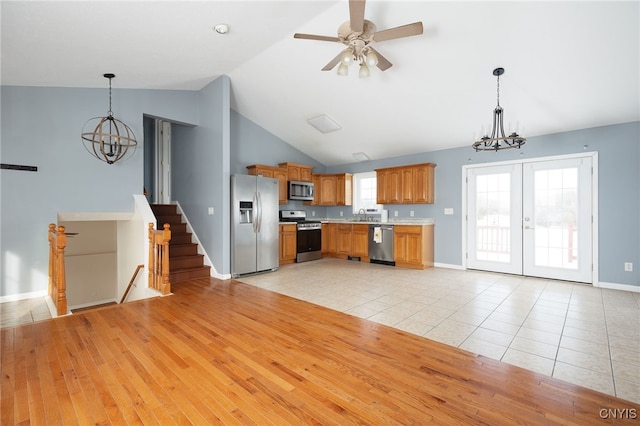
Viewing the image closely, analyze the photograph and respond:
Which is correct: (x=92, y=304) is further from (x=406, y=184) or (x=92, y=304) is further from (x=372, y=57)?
(x=372, y=57)

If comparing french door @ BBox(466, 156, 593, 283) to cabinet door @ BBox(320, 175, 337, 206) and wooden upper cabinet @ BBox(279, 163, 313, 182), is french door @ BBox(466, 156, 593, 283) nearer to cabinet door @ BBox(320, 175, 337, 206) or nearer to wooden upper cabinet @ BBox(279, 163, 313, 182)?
cabinet door @ BBox(320, 175, 337, 206)

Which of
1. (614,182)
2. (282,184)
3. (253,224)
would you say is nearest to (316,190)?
(282,184)

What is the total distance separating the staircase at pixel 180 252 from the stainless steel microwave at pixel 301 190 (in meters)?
2.43

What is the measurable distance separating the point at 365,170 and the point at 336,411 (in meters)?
6.34

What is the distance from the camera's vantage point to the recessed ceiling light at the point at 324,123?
19.9ft

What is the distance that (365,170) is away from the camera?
7613 mm

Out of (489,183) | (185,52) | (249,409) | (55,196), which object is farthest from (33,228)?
(489,183)

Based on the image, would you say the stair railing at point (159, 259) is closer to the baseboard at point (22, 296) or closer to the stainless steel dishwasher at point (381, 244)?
the baseboard at point (22, 296)

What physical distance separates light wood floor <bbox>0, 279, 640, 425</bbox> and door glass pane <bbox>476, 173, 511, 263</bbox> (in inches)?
150

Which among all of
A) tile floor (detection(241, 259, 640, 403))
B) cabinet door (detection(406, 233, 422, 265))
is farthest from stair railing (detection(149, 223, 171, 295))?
cabinet door (detection(406, 233, 422, 265))

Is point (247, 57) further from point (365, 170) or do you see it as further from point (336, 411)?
point (336, 411)

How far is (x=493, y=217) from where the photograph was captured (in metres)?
5.74

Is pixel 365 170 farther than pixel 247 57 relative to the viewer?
Yes

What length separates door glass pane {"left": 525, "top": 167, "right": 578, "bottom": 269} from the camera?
4.93 metres
